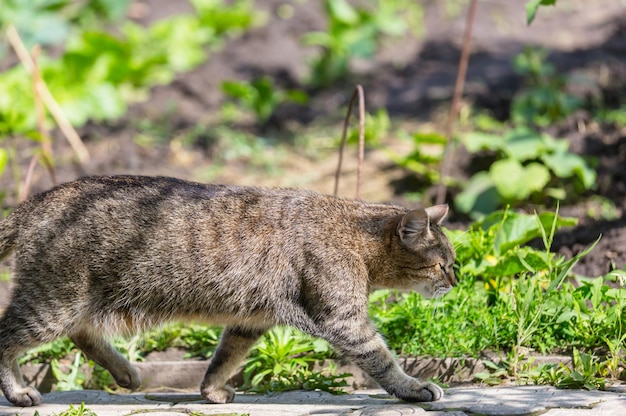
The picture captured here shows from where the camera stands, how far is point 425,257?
4.62 m

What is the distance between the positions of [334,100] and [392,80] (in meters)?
0.78

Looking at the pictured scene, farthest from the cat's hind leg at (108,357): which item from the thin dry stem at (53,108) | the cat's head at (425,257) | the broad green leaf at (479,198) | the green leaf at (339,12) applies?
the green leaf at (339,12)

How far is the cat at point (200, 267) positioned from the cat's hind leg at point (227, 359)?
0.03ft

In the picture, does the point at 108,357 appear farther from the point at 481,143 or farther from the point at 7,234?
the point at 481,143

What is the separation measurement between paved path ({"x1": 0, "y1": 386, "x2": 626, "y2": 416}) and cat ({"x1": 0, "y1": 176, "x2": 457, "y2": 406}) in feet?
0.55

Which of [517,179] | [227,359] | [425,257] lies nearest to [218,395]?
[227,359]

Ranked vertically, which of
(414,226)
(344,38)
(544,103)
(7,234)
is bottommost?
(7,234)

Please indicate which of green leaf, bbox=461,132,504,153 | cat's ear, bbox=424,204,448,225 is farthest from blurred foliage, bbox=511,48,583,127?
cat's ear, bbox=424,204,448,225

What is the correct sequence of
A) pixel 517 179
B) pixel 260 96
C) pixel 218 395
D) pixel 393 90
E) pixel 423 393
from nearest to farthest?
pixel 423 393, pixel 218 395, pixel 517 179, pixel 260 96, pixel 393 90

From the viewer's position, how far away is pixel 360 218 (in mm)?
4699

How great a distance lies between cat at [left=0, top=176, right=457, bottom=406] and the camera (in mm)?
4398

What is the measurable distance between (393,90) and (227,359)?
19.9ft

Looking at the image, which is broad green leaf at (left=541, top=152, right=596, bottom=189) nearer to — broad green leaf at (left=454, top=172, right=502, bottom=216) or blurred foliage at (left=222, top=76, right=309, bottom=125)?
broad green leaf at (left=454, top=172, right=502, bottom=216)

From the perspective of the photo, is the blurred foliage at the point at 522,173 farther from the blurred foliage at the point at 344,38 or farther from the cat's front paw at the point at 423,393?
the blurred foliage at the point at 344,38
